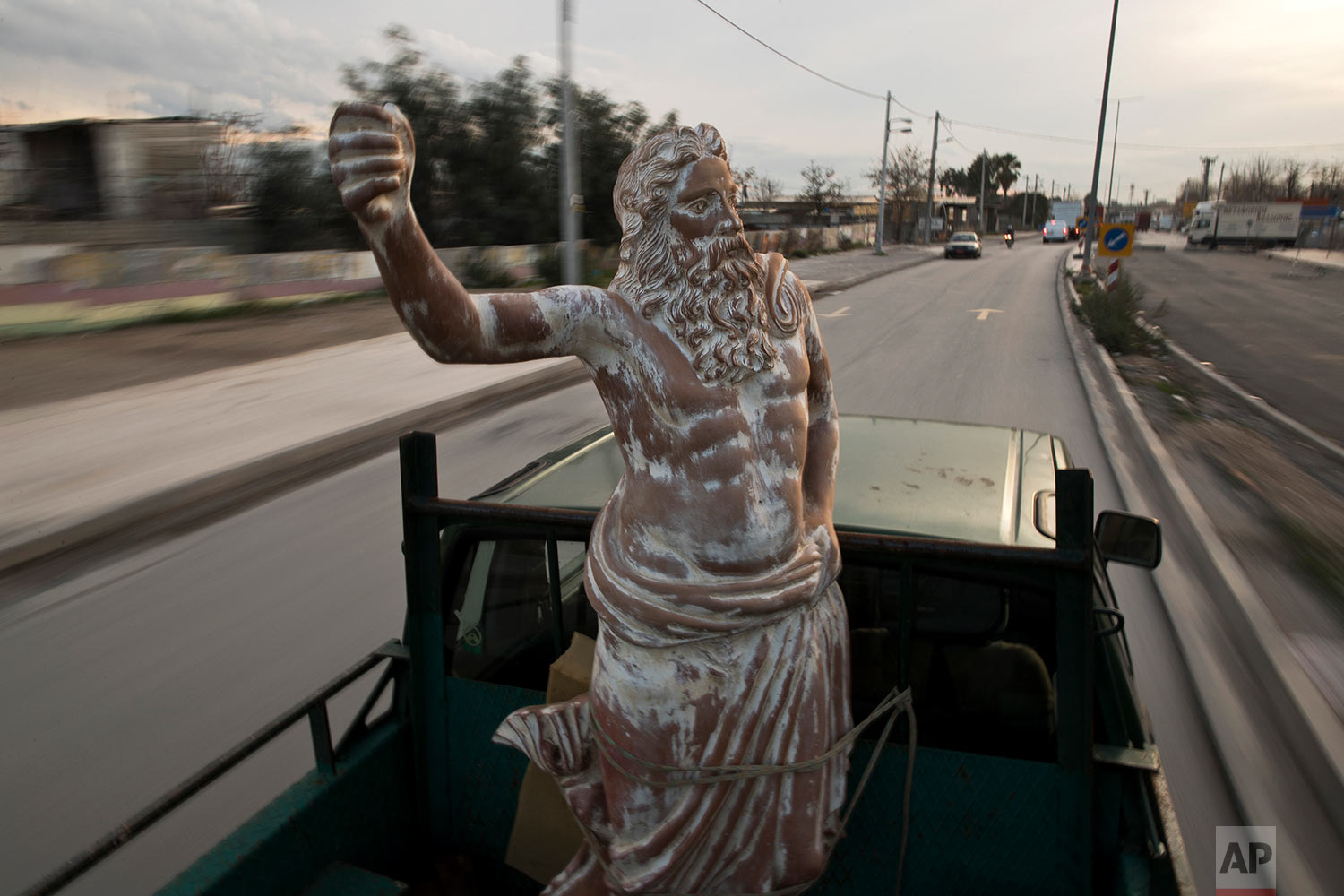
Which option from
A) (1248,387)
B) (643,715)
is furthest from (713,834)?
(1248,387)

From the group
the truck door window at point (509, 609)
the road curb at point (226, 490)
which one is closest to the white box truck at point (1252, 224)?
the road curb at point (226, 490)

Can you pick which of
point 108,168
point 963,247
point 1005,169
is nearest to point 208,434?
point 108,168

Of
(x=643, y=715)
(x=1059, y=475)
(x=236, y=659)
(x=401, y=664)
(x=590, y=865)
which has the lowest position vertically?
(x=236, y=659)

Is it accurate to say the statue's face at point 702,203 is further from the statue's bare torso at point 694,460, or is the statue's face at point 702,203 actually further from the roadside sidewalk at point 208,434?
the roadside sidewalk at point 208,434

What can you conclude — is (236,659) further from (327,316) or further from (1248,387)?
(327,316)

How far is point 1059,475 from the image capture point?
1.53 meters

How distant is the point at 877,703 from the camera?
6.63 ft

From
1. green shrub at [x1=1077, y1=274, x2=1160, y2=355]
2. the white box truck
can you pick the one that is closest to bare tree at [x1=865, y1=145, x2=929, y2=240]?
the white box truck

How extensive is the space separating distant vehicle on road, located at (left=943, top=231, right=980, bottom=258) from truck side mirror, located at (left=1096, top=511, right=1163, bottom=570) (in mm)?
39834

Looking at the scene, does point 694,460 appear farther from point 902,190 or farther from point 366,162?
point 902,190

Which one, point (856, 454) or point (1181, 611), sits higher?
point (856, 454)

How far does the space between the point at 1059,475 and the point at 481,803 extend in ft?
5.33

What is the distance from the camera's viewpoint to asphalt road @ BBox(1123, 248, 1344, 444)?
397 inches

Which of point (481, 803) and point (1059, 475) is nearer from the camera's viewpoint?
point (1059, 475)
